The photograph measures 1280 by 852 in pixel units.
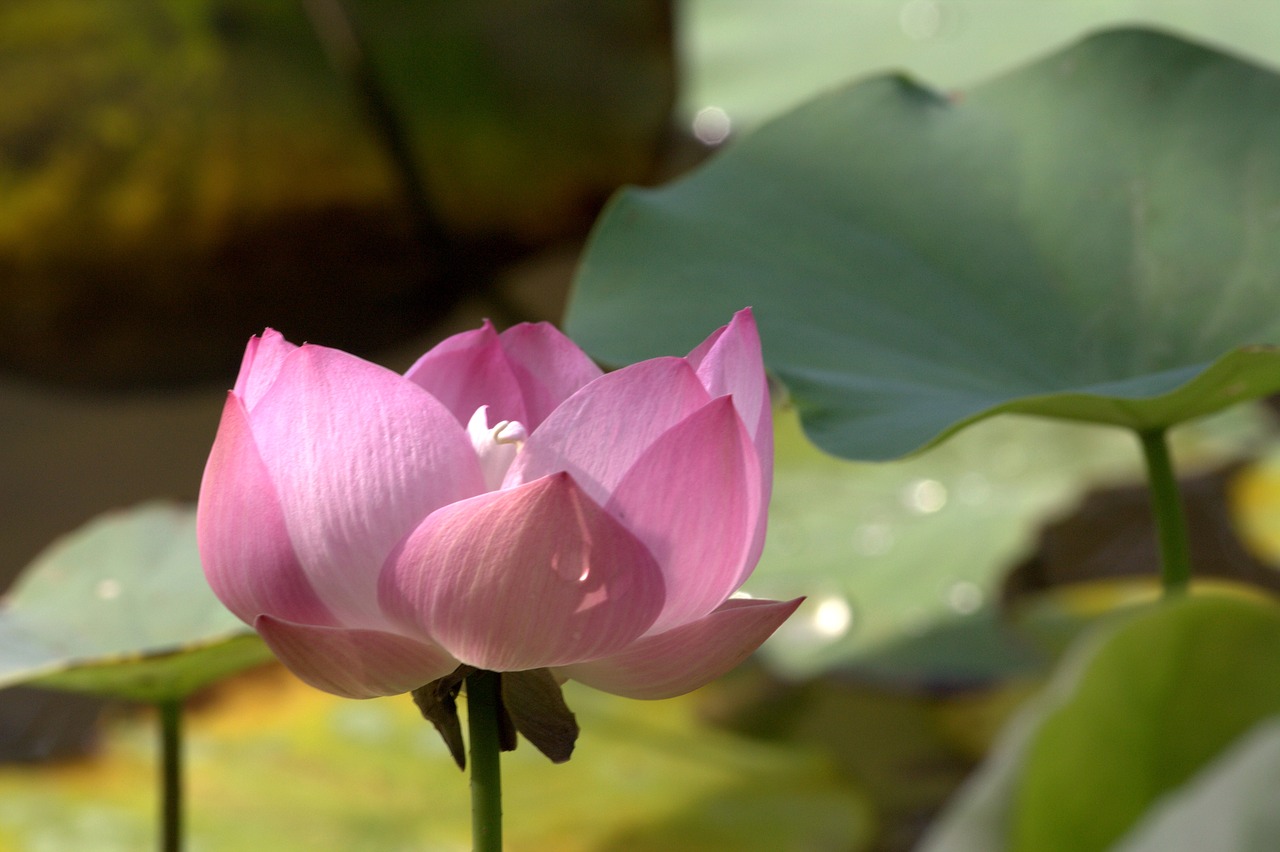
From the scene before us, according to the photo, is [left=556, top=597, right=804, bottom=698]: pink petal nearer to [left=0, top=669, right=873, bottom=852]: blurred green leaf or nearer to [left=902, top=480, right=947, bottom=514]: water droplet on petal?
[left=0, top=669, right=873, bottom=852]: blurred green leaf

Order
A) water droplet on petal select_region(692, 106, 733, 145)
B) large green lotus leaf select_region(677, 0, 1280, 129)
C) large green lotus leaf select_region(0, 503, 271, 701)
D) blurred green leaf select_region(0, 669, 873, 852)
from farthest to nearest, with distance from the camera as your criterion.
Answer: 1. water droplet on petal select_region(692, 106, 733, 145)
2. large green lotus leaf select_region(677, 0, 1280, 129)
3. blurred green leaf select_region(0, 669, 873, 852)
4. large green lotus leaf select_region(0, 503, 271, 701)

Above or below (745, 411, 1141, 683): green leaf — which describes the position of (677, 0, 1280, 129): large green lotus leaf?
above

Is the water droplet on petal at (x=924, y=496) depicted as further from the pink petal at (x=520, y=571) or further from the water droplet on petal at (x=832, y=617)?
the pink petal at (x=520, y=571)

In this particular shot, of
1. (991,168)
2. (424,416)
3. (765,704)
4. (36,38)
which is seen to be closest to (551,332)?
(424,416)

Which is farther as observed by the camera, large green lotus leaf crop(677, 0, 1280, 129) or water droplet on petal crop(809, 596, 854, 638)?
large green lotus leaf crop(677, 0, 1280, 129)

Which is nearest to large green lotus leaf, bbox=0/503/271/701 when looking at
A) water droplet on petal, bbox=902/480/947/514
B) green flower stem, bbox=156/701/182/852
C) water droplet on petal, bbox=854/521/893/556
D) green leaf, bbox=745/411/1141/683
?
green flower stem, bbox=156/701/182/852

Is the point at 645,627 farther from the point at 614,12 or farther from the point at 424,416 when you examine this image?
the point at 614,12

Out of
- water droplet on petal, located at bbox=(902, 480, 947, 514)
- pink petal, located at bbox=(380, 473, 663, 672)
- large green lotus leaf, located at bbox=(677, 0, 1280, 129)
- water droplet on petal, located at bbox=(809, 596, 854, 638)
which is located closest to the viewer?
pink petal, located at bbox=(380, 473, 663, 672)

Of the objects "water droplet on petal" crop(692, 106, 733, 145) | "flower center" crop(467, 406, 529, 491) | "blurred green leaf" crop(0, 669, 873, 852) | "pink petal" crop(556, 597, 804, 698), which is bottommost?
"blurred green leaf" crop(0, 669, 873, 852)
